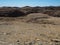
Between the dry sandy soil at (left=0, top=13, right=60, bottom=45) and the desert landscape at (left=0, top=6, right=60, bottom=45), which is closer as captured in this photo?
the dry sandy soil at (left=0, top=13, right=60, bottom=45)

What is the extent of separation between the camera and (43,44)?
7.15m

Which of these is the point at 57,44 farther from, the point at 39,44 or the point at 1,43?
the point at 1,43

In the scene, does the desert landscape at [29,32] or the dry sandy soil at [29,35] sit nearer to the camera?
the dry sandy soil at [29,35]

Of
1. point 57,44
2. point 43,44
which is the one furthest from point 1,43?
point 57,44

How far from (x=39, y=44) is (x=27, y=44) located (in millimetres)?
480

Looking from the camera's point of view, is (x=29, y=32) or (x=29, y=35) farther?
(x=29, y=32)

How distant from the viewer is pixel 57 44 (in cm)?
720

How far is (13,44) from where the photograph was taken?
7008 millimetres

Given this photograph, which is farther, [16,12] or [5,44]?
[16,12]

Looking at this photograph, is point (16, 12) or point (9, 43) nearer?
point (9, 43)

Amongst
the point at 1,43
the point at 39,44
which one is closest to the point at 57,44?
the point at 39,44

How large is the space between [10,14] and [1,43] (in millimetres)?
23896

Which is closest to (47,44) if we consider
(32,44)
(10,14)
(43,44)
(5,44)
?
(43,44)

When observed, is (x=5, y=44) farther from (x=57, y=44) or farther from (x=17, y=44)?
(x=57, y=44)
